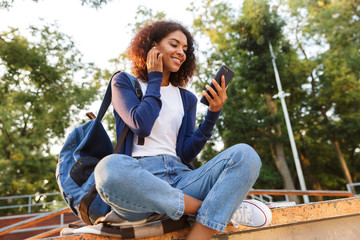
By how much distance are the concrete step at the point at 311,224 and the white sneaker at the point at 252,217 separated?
0.15 m

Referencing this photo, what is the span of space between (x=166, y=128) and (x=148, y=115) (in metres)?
0.31

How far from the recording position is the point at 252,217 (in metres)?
1.58

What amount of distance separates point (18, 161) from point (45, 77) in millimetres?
10545

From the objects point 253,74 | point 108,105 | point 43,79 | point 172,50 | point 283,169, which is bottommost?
point 283,169

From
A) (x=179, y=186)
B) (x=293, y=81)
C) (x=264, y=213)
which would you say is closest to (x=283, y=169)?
(x=293, y=81)

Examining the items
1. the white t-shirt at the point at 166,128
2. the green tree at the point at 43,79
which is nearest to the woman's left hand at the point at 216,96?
the white t-shirt at the point at 166,128

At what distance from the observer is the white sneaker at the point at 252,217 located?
157 centimetres

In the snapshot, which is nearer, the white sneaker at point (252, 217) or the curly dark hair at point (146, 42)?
the white sneaker at point (252, 217)

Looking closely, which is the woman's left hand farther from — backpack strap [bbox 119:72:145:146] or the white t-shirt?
backpack strap [bbox 119:72:145:146]

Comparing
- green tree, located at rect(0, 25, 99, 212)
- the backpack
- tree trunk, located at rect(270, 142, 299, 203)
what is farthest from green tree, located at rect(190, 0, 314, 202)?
the backpack

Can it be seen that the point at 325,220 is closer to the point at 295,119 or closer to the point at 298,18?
the point at 295,119

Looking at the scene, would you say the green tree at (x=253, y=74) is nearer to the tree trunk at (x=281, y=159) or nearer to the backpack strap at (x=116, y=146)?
the tree trunk at (x=281, y=159)

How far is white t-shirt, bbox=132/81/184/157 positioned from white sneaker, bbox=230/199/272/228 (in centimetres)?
57

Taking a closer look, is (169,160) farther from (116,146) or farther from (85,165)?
(85,165)
